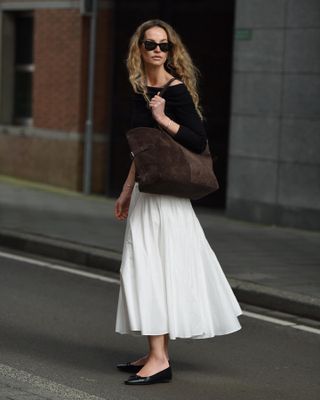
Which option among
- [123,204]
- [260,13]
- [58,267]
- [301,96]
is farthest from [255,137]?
[123,204]

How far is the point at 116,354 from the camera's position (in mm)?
8062

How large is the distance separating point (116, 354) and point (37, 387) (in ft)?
4.55

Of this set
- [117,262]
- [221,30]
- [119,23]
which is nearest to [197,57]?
[221,30]

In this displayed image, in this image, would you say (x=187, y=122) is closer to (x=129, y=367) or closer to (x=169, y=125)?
(x=169, y=125)

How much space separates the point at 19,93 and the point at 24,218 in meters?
5.83

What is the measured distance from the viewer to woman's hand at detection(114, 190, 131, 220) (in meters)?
7.37

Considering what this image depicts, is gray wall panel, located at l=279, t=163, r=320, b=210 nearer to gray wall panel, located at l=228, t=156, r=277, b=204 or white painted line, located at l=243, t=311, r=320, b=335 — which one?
gray wall panel, located at l=228, t=156, r=277, b=204

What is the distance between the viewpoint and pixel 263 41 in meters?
15.1

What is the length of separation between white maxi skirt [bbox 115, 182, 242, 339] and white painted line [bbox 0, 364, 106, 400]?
543 mm

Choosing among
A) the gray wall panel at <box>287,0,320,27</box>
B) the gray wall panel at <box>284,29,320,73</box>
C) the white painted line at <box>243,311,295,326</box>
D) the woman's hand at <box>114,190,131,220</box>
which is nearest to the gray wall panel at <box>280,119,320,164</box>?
the gray wall panel at <box>284,29,320,73</box>

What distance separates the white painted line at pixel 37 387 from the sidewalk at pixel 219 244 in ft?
10.5

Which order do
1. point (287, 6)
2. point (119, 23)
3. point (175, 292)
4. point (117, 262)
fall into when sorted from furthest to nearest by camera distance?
point (119, 23), point (287, 6), point (117, 262), point (175, 292)

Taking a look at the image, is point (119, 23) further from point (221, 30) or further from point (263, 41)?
point (263, 41)

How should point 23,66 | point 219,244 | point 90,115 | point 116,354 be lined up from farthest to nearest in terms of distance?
point 23,66, point 90,115, point 219,244, point 116,354
